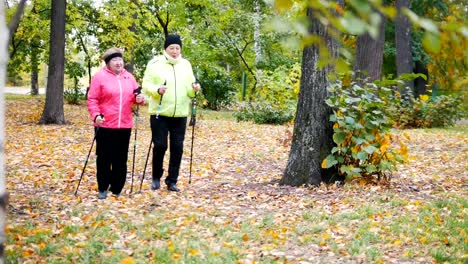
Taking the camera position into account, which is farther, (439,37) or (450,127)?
(450,127)

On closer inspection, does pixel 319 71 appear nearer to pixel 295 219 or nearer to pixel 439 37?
pixel 295 219

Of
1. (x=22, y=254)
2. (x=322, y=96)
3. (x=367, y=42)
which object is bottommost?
(x=22, y=254)

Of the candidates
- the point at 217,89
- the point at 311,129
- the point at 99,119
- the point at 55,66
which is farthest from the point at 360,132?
the point at 217,89

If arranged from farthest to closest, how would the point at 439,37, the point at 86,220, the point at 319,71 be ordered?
the point at 319,71 → the point at 86,220 → the point at 439,37

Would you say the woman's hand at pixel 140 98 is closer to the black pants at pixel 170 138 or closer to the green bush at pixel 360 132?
the black pants at pixel 170 138

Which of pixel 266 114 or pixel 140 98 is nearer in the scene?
pixel 140 98

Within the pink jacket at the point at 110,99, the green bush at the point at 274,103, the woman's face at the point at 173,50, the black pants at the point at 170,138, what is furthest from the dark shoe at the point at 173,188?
the green bush at the point at 274,103

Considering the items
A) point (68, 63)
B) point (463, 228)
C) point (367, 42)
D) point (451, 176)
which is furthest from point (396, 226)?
point (68, 63)

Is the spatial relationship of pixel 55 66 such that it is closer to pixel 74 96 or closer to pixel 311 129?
pixel 311 129

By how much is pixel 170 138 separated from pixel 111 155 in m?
0.82

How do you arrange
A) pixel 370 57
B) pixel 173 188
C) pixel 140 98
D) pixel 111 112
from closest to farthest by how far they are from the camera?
pixel 111 112, pixel 140 98, pixel 173 188, pixel 370 57

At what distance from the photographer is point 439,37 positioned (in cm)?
149

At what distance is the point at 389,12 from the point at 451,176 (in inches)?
293

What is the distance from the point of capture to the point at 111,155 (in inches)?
257
